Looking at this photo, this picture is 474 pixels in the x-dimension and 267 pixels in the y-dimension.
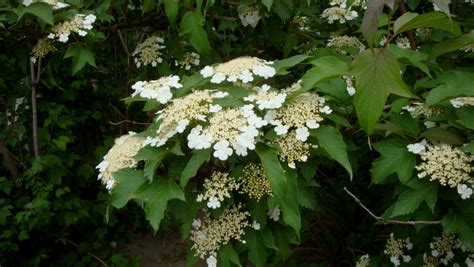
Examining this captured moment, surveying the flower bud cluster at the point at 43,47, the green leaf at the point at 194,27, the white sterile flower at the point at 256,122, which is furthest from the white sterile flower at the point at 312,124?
the flower bud cluster at the point at 43,47

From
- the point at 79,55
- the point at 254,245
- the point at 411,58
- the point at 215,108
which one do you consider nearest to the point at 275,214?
the point at 254,245

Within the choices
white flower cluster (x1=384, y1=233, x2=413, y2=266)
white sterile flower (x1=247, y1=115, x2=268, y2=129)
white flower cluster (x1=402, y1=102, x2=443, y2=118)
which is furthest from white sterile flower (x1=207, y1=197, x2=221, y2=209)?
white flower cluster (x1=384, y1=233, x2=413, y2=266)

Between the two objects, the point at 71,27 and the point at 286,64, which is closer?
the point at 286,64

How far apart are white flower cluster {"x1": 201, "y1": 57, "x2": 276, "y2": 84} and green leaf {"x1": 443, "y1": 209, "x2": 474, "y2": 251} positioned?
642mm

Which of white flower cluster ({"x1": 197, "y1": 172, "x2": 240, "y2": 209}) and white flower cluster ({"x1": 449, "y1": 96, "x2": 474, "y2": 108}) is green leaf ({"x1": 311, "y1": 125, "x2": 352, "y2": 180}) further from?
white flower cluster ({"x1": 449, "y1": 96, "x2": 474, "y2": 108})

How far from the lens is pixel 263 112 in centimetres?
137

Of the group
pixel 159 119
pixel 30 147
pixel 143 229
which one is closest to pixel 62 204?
pixel 30 147

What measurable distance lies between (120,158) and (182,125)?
0.28 meters

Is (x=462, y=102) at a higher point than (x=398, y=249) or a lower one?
higher

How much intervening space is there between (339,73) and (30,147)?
8.44 feet

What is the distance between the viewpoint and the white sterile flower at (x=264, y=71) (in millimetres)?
1484

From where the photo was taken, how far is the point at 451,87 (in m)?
1.36

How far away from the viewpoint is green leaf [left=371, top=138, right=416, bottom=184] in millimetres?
1372

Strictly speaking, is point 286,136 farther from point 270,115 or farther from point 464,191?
point 464,191
